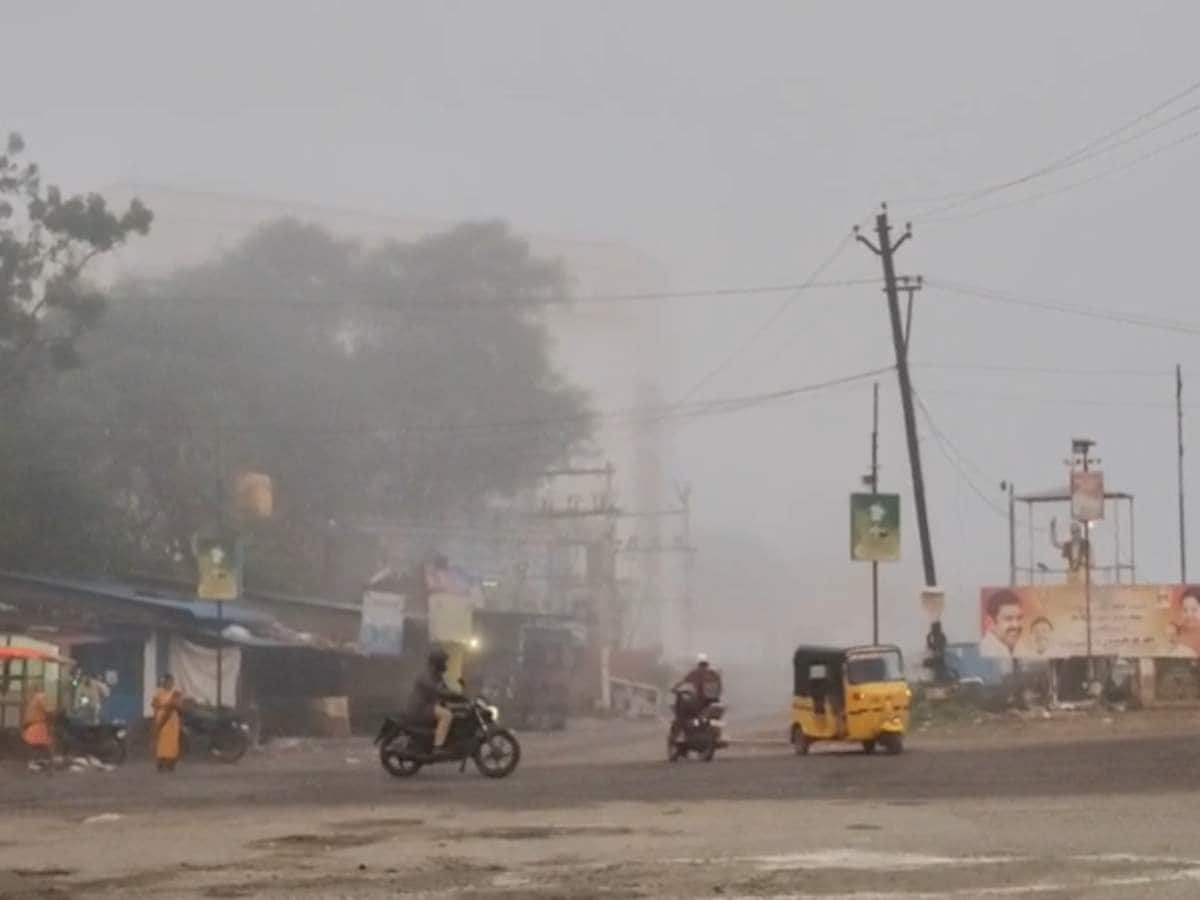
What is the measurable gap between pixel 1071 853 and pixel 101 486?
165 ft

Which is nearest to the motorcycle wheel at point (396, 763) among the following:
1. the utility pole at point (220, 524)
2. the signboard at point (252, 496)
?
the utility pole at point (220, 524)

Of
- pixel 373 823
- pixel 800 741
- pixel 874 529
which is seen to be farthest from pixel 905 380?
pixel 373 823

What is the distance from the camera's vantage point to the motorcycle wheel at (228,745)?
123ft

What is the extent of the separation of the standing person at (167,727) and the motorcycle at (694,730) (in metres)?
7.82

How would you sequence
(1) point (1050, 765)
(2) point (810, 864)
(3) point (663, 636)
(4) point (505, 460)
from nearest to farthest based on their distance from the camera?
(2) point (810, 864) < (1) point (1050, 765) < (4) point (505, 460) < (3) point (663, 636)

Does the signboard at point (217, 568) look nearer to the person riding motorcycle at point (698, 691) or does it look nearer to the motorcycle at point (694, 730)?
the person riding motorcycle at point (698, 691)

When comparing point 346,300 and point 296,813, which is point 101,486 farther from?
point 296,813

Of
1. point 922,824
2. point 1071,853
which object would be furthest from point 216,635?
point 1071,853

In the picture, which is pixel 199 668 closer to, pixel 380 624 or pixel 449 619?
pixel 380 624

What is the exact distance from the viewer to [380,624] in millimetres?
48781

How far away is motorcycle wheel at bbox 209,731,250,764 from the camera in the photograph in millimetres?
37500

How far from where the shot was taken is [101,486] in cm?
6088

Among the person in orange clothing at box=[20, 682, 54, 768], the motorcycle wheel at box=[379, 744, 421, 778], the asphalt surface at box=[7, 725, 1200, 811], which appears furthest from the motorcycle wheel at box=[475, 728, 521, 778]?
the person in orange clothing at box=[20, 682, 54, 768]

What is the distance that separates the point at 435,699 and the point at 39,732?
10.6 m
